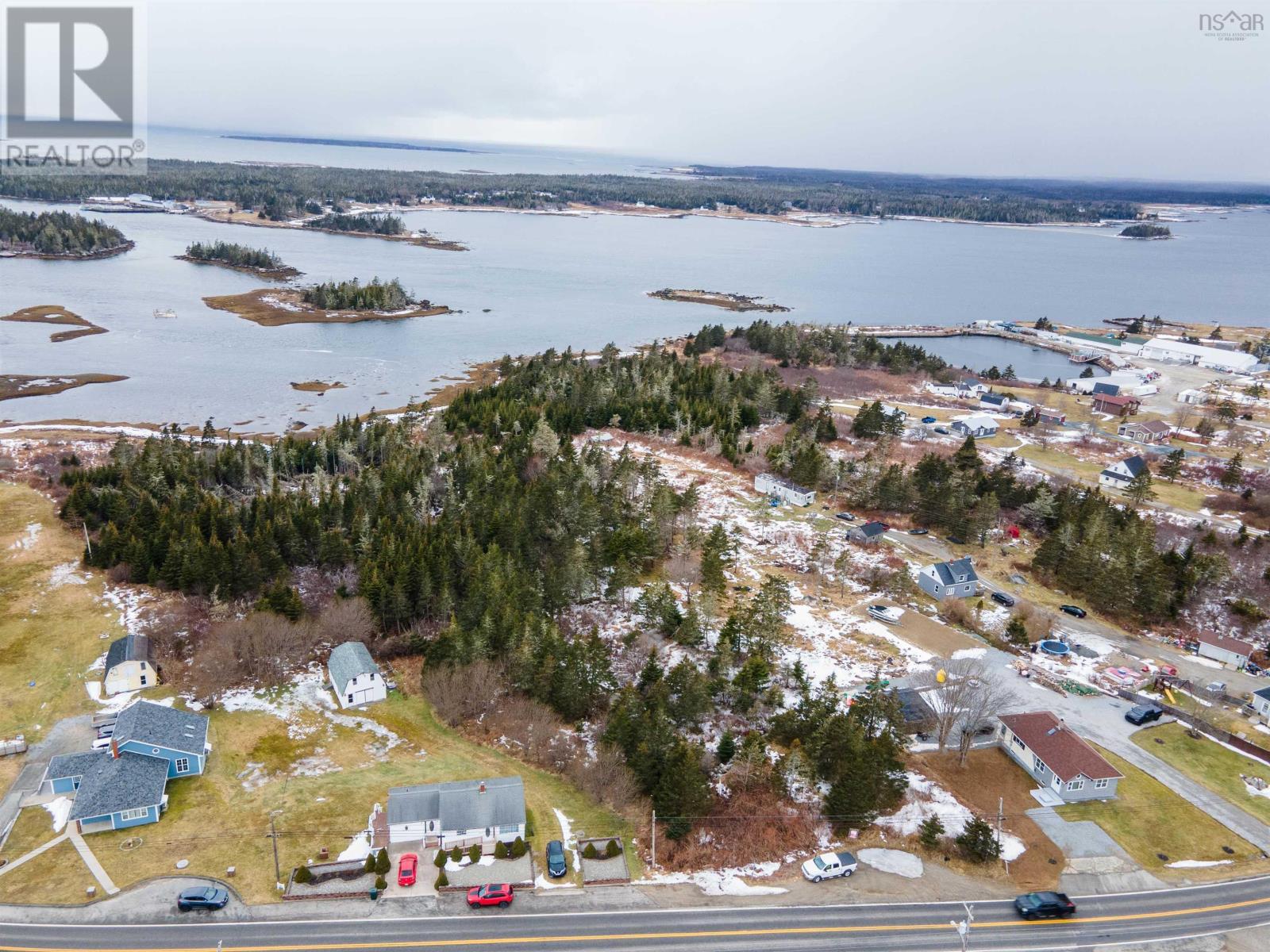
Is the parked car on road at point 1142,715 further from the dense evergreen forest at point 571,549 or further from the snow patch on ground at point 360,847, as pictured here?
the snow patch on ground at point 360,847

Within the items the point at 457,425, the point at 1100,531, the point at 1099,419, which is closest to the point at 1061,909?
the point at 1100,531

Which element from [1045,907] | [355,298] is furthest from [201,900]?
[355,298]

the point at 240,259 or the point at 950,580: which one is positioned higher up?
the point at 240,259

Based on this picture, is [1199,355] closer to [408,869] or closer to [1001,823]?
[1001,823]

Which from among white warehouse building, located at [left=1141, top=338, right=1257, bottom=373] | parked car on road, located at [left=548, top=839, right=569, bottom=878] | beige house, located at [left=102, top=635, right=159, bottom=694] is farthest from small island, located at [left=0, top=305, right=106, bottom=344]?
white warehouse building, located at [left=1141, top=338, right=1257, bottom=373]

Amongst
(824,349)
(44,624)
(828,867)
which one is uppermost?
(824,349)

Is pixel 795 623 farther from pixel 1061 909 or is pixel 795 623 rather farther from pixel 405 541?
pixel 405 541

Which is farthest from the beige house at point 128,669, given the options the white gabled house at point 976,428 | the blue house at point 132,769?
the white gabled house at point 976,428

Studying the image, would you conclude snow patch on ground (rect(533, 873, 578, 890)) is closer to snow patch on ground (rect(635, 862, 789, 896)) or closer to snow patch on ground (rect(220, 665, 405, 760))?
snow patch on ground (rect(635, 862, 789, 896))
